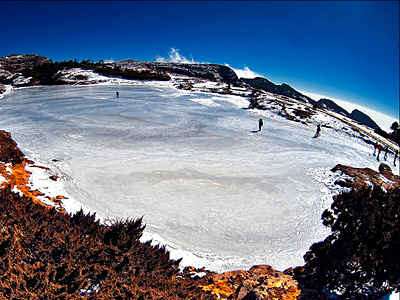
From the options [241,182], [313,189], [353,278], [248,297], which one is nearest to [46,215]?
[248,297]

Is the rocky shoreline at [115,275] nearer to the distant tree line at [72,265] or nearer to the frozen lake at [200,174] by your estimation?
the distant tree line at [72,265]

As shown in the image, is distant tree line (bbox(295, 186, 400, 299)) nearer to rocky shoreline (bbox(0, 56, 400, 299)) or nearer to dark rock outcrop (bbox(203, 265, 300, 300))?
rocky shoreline (bbox(0, 56, 400, 299))

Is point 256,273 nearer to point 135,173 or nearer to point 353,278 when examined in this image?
point 353,278

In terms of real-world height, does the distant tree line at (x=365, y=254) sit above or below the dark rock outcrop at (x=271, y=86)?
below

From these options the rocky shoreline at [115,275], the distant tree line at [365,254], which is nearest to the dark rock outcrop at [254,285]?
the rocky shoreline at [115,275]

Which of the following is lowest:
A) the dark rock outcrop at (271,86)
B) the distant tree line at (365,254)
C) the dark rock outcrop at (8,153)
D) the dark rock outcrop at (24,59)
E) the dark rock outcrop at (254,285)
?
the dark rock outcrop at (254,285)

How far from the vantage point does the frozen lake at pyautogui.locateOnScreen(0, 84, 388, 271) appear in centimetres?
544

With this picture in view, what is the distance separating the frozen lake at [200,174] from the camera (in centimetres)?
544

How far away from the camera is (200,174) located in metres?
8.27

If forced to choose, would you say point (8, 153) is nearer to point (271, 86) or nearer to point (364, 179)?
point (364, 179)

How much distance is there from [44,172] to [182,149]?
5.51m

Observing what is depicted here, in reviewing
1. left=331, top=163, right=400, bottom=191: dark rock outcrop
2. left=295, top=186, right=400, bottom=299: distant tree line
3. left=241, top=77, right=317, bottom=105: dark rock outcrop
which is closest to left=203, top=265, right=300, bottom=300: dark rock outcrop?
left=295, top=186, right=400, bottom=299: distant tree line

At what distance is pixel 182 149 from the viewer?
10484 mm

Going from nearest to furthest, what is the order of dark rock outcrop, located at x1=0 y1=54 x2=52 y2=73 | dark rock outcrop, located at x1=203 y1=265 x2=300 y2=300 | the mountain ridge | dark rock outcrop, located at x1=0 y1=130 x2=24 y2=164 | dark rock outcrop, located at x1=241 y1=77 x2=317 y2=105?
1. dark rock outcrop, located at x1=203 y1=265 x2=300 y2=300
2. dark rock outcrop, located at x1=0 y1=130 x2=24 y2=164
3. the mountain ridge
4. dark rock outcrop, located at x1=0 y1=54 x2=52 y2=73
5. dark rock outcrop, located at x1=241 y1=77 x2=317 y2=105
